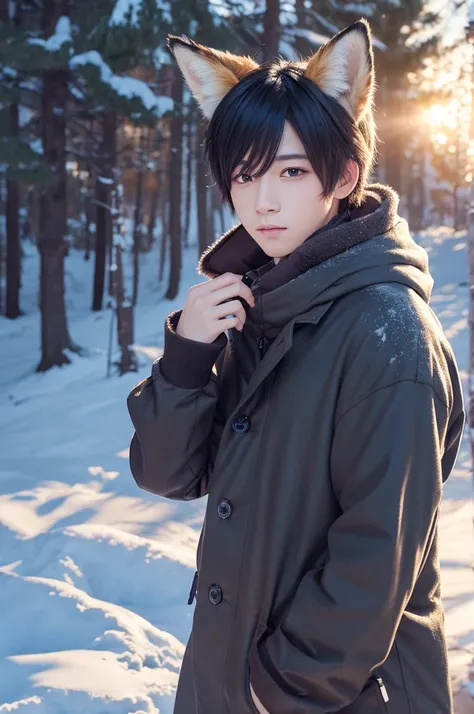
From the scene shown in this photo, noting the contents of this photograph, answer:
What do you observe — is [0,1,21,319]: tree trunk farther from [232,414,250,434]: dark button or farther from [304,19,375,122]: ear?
[232,414,250,434]: dark button

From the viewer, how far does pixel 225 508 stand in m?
1.55

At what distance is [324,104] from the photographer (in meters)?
1.54

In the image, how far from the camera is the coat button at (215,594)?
5.09ft

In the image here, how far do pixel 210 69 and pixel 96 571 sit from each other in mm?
3607

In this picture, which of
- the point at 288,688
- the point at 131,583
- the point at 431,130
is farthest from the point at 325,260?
the point at 431,130

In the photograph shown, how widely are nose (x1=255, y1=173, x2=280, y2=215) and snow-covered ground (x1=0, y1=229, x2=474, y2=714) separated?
222 cm

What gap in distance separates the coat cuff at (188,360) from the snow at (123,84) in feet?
36.8

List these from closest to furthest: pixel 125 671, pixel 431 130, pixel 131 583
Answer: pixel 125 671, pixel 131 583, pixel 431 130

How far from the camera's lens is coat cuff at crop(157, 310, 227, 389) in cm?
164

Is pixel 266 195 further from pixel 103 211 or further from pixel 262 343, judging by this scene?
pixel 103 211

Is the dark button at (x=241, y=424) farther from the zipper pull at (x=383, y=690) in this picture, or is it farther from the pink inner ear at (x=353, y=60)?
the pink inner ear at (x=353, y=60)

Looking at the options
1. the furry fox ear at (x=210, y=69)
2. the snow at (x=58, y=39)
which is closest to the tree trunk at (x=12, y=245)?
the snow at (x=58, y=39)

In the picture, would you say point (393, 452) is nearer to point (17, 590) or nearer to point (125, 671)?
point (125, 671)

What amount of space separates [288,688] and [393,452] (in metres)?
0.48
